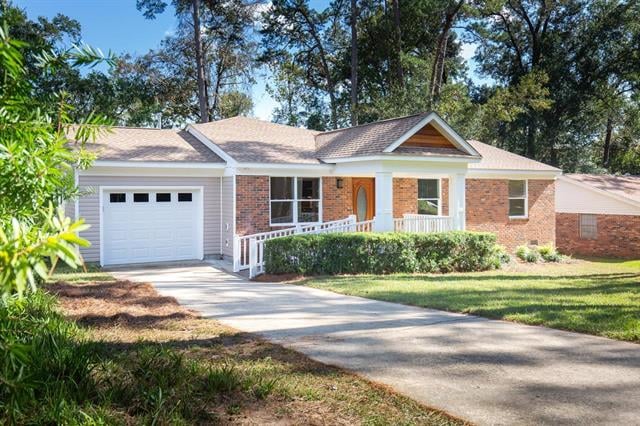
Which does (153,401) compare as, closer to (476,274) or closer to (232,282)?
(232,282)

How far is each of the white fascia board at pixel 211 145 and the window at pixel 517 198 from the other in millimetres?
12236

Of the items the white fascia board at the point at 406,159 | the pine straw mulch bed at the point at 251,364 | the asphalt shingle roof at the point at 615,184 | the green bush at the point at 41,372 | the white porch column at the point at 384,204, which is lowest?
the pine straw mulch bed at the point at 251,364

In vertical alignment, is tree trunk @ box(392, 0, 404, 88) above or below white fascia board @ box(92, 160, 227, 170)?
above

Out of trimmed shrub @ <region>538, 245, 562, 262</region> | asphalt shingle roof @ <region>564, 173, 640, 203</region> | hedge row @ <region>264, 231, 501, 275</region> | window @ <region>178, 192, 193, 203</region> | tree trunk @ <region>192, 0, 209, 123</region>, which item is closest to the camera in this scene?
hedge row @ <region>264, 231, 501, 275</region>

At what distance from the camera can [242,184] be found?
18.1 metres

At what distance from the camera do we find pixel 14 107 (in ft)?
9.13

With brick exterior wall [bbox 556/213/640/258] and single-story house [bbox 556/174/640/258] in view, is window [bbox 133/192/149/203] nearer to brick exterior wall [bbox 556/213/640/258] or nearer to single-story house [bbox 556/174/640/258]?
brick exterior wall [bbox 556/213/640/258]

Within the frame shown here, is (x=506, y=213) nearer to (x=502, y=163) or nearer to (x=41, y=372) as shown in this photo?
(x=502, y=163)

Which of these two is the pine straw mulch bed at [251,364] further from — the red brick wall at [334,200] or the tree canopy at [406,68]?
the tree canopy at [406,68]

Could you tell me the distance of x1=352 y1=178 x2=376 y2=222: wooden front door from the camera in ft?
71.1

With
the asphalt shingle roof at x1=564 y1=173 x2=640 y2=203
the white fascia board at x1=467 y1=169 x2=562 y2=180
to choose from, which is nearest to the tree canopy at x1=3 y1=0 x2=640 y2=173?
the asphalt shingle roof at x1=564 y1=173 x2=640 y2=203

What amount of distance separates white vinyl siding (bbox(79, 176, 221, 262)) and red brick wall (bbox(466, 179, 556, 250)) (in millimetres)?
9954

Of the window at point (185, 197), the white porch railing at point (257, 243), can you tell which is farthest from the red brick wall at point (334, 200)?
the window at point (185, 197)

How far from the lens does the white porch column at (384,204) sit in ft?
57.6
